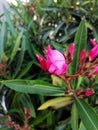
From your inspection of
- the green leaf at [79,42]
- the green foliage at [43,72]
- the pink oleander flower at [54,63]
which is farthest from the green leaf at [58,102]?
the pink oleander flower at [54,63]

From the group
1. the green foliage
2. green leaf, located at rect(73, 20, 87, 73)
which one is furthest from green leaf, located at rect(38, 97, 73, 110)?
green leaf, located at rect(73, 20, 87, 73)

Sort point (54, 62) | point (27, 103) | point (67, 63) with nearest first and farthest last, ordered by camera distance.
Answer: point (54, 62)
point (67, 63)
point (27, 103)

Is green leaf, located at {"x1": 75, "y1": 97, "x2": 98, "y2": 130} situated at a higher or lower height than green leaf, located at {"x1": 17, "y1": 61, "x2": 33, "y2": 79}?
lower

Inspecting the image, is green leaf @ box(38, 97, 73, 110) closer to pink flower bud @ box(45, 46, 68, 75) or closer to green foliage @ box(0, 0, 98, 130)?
green foliage @ box(0, 0, 98, 130)

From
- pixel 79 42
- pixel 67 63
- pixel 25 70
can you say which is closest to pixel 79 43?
pixel 79 42

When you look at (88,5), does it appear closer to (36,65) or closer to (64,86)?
(36,65)

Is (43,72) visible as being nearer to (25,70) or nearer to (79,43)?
(25,70)

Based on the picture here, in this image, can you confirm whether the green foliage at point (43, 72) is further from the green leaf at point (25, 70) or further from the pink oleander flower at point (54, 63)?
the pink oleander flower at point (54, 63)
